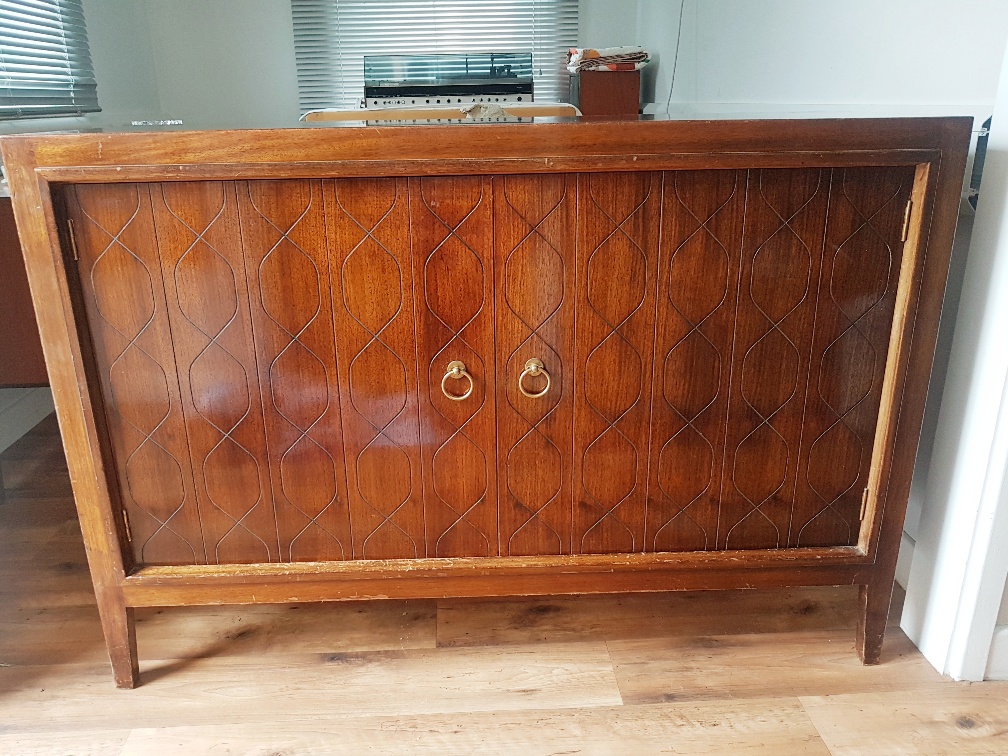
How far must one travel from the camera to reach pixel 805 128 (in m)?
0.91

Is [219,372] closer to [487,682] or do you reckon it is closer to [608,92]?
[487,682]

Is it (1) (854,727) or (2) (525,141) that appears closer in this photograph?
(2) (525,141)

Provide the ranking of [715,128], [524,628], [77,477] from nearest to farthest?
[715,128] → [77,477] → [524,628]

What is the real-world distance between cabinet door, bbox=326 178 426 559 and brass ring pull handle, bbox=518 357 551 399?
0.15m

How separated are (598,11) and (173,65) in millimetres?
1761

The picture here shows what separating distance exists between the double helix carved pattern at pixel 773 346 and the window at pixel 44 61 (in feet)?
6.03

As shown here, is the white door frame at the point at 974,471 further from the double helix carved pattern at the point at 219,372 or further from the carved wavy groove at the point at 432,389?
the double helix carved pattern at the point at 219,372

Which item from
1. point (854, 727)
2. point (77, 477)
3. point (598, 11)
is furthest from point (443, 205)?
point (598, 11)

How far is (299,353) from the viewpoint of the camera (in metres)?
0.99

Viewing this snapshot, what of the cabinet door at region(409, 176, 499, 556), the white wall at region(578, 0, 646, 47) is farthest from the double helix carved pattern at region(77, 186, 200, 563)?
the white wall at region(578, 0, 646, 47)

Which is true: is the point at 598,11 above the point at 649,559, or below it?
above

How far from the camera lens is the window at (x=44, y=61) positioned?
74.5 inches

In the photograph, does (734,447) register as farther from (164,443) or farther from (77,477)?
(77,477)

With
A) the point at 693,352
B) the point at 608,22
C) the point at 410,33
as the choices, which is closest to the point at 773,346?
the point at 693,352
